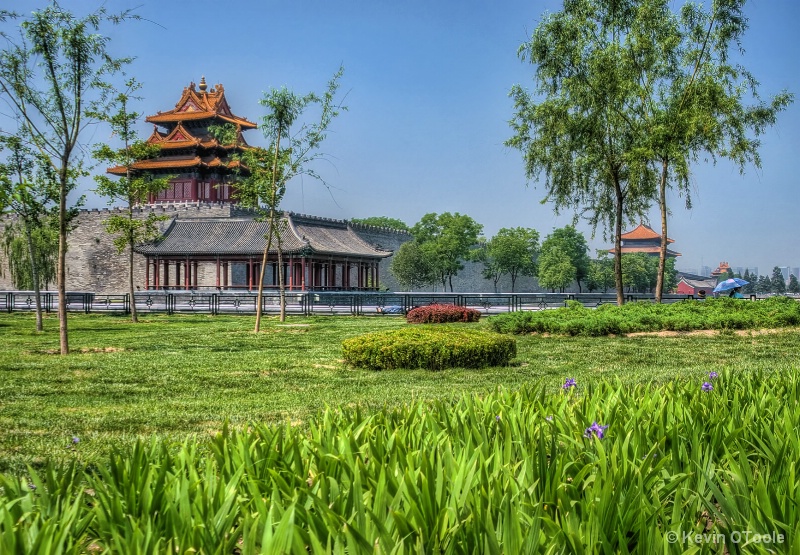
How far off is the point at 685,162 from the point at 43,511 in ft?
64.2

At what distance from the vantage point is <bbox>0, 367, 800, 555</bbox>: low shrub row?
2.29 meters

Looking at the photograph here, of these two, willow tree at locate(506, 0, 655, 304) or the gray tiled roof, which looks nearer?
willow tree at locate(506, 0, 655, 304)

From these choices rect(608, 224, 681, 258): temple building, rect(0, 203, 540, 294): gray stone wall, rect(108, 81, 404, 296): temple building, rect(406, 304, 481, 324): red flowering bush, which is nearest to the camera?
rect(406, 304, 481, 324): red flowering bush

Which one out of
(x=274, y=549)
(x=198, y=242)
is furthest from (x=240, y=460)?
(x=198, y=242)

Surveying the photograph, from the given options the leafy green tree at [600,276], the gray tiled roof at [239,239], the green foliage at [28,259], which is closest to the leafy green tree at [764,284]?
the leafy green tree at [600,276]

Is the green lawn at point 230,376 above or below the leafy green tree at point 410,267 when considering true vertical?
below

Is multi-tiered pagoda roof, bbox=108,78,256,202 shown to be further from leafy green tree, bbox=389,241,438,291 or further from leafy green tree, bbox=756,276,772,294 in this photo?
leafy green tree, bbox=756,276,772,294

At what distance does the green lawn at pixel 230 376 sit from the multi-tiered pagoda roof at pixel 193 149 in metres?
33.9

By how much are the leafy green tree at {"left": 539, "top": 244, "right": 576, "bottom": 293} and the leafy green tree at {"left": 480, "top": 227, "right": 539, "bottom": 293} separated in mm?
908

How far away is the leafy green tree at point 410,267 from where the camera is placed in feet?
168

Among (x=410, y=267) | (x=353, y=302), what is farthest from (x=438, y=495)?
(x=410, y=267)

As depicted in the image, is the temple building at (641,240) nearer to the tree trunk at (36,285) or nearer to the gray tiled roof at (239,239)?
the gray tiled roof at (239,239)

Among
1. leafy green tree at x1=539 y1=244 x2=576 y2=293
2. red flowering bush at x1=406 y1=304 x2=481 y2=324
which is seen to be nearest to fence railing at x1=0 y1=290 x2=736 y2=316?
red flowering bush at x1=406 y1=304 x2=481 y2=324

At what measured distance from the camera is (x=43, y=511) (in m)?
2.62
